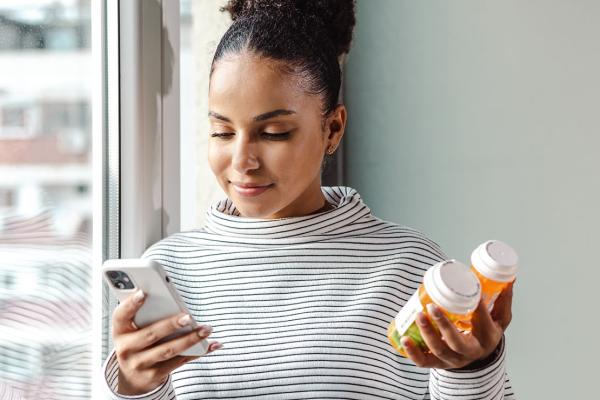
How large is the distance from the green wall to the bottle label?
86 cm

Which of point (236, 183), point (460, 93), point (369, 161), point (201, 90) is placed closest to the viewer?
point (236, 183)

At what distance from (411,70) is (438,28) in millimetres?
99

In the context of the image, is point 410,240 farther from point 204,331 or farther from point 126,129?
point 126,129

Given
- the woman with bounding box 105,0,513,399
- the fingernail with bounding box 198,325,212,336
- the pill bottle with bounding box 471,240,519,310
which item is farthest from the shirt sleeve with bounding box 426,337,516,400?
the fingernail with bounding box 198,325,212,336

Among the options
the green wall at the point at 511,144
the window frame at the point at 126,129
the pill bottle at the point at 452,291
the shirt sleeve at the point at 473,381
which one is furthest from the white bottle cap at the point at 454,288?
the green wall at the point at 511,144

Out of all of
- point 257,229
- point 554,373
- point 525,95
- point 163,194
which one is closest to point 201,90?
point 163,194

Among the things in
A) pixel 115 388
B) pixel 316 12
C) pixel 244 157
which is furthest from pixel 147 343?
pixel 316 12

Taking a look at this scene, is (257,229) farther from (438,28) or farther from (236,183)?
(438,28)

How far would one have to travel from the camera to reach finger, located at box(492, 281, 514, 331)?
784 millimetres

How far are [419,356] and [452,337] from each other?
0.15 feet

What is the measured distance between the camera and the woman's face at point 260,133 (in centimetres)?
91

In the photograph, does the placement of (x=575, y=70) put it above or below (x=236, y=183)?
above

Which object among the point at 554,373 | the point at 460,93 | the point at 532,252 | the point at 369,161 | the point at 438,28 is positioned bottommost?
the point at 554,373

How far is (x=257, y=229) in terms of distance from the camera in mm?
1020
